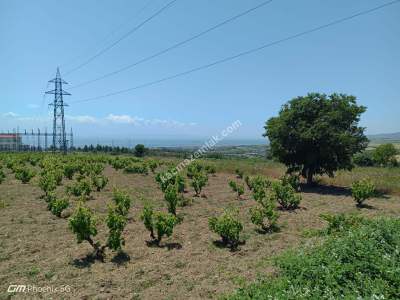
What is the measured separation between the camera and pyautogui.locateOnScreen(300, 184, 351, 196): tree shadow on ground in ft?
59.8

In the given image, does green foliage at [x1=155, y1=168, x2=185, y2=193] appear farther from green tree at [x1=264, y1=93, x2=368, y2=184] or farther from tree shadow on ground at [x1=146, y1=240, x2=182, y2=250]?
tree shadow on ground at [x1=146, y1=240, x2=182, y2=250]

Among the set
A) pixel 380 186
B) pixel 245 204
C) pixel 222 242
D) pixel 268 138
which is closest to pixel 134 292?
pixel 222 242

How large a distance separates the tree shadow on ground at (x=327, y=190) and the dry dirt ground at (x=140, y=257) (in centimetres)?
473

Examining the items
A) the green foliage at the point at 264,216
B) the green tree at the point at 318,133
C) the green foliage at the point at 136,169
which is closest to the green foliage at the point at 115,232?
the green foliage at the point at 264,216

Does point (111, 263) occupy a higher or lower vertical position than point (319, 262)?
lower

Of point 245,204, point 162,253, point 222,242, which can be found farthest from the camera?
point 245,204

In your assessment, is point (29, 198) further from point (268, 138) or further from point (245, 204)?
point (268, 138)

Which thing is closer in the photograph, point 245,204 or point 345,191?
point 245,204

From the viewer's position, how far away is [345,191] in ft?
62.1

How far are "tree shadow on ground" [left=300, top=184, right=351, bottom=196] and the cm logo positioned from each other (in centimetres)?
1565

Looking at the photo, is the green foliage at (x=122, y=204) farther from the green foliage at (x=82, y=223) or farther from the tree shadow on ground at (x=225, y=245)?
the tree shadow on ground at (x=225, y=245)

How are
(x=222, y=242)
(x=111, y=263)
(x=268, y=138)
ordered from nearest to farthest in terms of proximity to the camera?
(x=111, y=263), (x=222, y=242), (x=268, y=138)

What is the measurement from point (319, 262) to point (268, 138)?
49.3 ft

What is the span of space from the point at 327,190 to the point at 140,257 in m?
14.5
